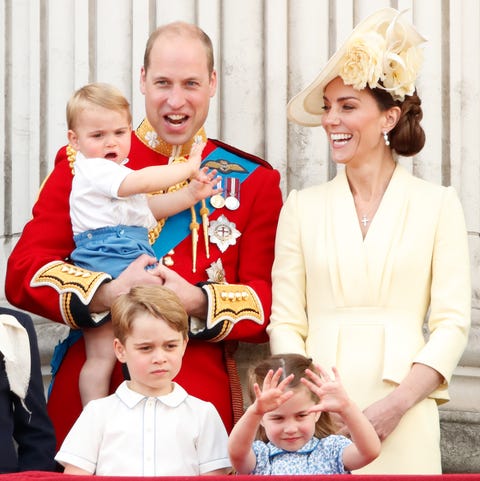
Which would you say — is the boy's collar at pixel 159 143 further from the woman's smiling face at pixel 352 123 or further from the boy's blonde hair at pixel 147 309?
the boy's blonde hair at pixel 147 309

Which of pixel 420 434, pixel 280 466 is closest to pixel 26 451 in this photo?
pixel 280 466

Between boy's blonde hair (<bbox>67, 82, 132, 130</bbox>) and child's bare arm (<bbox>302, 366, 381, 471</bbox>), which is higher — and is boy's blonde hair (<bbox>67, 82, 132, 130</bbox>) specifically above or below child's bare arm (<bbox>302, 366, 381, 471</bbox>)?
above

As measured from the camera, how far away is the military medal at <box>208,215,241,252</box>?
252 inches

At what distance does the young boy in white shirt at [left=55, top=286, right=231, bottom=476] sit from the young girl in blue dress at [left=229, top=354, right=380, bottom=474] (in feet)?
0.53

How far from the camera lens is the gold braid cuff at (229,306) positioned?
6.13 m

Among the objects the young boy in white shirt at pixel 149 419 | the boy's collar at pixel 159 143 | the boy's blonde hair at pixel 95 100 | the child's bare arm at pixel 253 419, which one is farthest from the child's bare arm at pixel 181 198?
the child's bare arm at pixel 253 419

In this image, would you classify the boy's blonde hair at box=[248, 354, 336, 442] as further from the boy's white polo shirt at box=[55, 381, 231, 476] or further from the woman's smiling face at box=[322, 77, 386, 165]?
the woman's smiling face at box=[322, 77, 386, 165]

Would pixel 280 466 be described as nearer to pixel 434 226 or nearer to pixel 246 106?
pixel 434 226

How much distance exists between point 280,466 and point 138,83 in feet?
6.43

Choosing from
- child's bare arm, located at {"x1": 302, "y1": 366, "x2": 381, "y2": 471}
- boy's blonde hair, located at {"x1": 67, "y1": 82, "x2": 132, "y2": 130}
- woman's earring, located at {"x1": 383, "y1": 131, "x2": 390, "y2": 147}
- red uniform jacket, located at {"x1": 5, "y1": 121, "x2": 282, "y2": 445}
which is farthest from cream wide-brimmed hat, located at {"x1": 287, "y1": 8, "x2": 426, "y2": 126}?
child's bare arm, located at {"x1": 302, "y1": 366, "x2": 381, "y2": 471}

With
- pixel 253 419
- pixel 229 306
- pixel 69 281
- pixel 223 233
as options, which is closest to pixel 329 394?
pixel 253 419

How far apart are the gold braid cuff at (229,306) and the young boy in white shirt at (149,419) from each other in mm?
471

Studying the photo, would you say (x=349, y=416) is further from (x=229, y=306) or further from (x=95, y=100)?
(x=95, y=100)

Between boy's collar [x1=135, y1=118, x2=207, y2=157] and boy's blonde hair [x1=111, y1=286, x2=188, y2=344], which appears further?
boy's collar [x1=135, y1=118, x2=207, y2=157]
